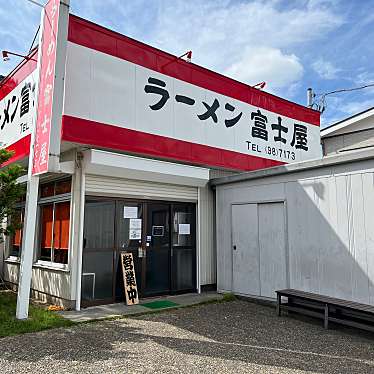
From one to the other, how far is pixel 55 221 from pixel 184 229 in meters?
2.89

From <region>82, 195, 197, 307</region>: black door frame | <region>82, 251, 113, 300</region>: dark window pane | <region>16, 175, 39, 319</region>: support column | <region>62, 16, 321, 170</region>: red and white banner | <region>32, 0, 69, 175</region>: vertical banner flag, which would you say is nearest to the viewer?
<region>32, 0, 69, 175</region>: vertical banner flag

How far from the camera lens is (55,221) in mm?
7367

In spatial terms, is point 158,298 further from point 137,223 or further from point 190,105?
point 190,105

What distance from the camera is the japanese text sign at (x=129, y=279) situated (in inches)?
274

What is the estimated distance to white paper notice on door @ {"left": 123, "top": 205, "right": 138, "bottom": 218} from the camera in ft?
24.1

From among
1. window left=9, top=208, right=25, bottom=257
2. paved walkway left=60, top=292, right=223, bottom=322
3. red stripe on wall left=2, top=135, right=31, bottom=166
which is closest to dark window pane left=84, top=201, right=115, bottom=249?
paved walkway left=60, top=292, right=223, bottom=322

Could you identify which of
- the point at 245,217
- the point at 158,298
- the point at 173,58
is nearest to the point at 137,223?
the point at 158,298

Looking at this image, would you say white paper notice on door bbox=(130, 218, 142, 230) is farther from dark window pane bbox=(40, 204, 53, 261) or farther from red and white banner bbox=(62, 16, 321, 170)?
dark window pane bbox=(40, 204, 53, 261)

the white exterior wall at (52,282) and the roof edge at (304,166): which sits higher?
the roof edge at (304,166)

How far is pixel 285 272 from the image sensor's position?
6855 millimetres

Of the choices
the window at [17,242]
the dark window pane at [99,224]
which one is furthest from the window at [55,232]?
the window at [17,242]

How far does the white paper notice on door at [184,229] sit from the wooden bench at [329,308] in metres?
2.75

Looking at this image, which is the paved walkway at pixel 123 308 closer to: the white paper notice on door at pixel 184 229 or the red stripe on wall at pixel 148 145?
the white paper notice on door at pixel 184 229

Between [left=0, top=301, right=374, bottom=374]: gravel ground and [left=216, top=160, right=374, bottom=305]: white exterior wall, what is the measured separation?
742mm
